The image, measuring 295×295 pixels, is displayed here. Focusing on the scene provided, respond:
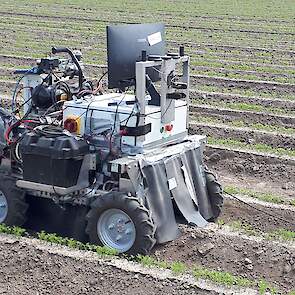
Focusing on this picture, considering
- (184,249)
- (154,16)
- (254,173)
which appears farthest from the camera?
(154,16)

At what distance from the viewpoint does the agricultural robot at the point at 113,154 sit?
23.9 ft

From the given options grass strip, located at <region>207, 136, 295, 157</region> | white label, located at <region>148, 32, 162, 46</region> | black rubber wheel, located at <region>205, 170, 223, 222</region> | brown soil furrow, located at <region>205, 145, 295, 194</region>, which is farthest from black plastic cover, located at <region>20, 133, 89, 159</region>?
grass strip, located at <region>207, 136, 295, 157</region>

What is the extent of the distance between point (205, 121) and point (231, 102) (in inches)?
68.6

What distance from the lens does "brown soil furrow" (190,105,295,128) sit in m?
13.1

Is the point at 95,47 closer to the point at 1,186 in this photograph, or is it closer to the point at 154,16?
the point at 154,16

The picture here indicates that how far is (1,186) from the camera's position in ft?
25.7

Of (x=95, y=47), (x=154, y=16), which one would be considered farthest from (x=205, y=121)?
(x=154, y=16)

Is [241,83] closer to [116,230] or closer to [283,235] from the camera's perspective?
[283,235]

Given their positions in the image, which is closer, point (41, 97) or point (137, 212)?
point (137, 212)

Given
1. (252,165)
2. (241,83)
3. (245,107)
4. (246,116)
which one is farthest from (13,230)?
(241,83)

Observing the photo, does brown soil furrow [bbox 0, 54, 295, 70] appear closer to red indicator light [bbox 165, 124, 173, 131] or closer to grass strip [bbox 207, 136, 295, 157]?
grass strip [bbox 207, 136, 295, 157]

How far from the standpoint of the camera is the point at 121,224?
7.30 meters

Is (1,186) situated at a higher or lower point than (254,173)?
higher

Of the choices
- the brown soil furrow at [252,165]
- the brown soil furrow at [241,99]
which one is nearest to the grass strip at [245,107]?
the brown soil furrow at [241,99]
